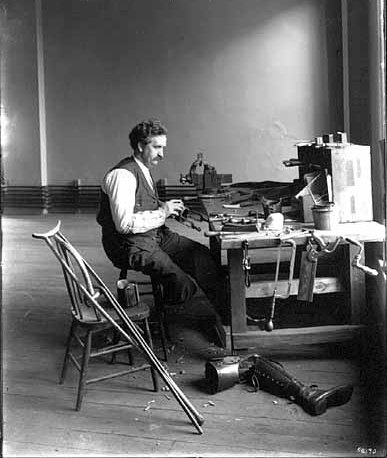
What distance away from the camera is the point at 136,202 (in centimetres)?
376

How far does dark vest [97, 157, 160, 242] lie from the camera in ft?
12.2


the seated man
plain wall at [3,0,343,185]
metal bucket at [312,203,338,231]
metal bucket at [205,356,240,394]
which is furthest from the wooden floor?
→ metal bucket at [312,203,338,231]

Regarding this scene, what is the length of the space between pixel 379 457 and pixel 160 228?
6.54 feet

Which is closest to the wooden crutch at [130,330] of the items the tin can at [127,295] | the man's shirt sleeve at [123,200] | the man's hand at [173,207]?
the tin can at [127,295]

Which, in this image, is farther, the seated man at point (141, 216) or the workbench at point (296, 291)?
the seated man at point (141, 216)

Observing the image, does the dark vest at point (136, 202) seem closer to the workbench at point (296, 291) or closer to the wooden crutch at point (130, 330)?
the workbench at point (296, 291)

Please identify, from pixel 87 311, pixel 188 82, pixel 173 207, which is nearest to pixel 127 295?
pixel 87 311

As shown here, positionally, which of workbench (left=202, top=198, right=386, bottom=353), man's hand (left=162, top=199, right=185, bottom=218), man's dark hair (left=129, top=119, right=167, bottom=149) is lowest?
workbench (left=202, top=198, right=386, bottom=353)

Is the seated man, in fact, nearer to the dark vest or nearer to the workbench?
the dark vest

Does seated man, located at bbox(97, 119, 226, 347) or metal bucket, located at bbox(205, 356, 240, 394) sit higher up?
seated man, located at bbox(97, 119, 226, 347)

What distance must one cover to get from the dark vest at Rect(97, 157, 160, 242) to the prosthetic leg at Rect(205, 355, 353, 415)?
908 millimetres

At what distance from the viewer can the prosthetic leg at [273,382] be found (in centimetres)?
300

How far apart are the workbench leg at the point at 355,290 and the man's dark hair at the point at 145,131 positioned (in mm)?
1142

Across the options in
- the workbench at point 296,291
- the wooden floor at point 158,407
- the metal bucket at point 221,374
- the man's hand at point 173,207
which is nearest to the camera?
the wooden floor at point 158,407
